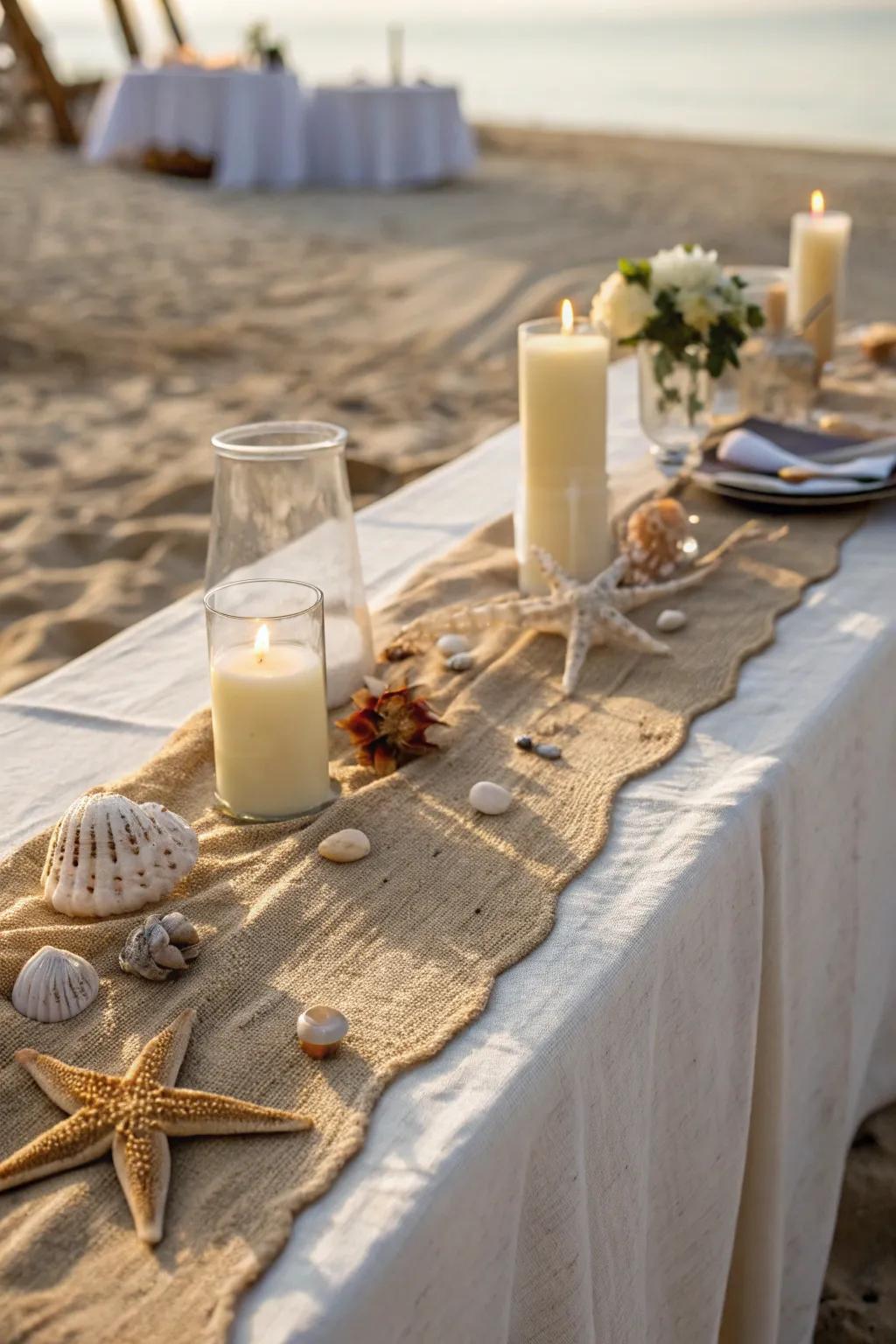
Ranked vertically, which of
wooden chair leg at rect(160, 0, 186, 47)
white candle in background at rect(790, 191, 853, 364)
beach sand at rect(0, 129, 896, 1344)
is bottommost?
beach sand at rect(0, 129, 896, 1344)

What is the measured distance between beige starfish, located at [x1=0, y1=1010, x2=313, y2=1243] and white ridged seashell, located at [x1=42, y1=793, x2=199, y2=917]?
166 millimetres

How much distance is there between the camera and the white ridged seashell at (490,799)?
105 centimetres

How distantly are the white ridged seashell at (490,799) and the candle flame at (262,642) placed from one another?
0.20 metres

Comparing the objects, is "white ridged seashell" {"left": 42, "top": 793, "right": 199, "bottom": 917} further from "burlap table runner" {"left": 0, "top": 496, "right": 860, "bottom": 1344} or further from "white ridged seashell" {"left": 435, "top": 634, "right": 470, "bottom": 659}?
"white ridged seashell" {"left": 435, "top": 634, "right": 470, "bottom": 659}

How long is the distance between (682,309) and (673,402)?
6.7 inches

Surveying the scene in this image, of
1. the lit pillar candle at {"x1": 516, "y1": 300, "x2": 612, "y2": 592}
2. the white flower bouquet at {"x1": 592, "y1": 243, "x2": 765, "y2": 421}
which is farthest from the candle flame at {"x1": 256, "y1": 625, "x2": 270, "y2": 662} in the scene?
the white flower bouquet at {"x1": 592, "y1": 243, "x2": 765, "y2": 421}

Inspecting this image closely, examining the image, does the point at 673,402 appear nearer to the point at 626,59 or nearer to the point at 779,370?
the point at 779,370

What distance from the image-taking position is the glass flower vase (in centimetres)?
174

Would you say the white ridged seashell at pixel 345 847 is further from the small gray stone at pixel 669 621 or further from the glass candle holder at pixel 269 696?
the small gray stone at pixel 669 621

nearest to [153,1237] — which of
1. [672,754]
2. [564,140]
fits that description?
[672,754]

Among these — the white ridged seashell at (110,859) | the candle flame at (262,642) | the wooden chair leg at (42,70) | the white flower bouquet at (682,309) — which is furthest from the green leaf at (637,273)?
the wooden chair leg at (42,70)

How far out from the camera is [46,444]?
4121mm

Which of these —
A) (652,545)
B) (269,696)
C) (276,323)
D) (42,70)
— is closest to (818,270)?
(652,545)

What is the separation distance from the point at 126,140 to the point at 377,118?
2.00 m
